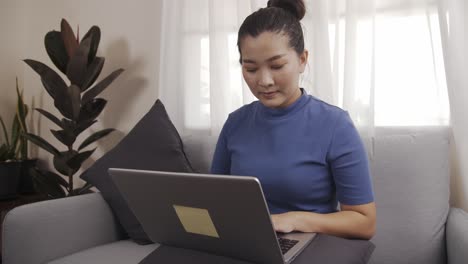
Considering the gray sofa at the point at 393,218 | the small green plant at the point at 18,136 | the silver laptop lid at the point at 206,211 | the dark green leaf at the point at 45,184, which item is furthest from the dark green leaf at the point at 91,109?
the silver laptop lid at the point at 206,211

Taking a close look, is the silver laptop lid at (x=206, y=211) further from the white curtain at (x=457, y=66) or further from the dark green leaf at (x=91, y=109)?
the dark green leaf at (x=91, y=109)

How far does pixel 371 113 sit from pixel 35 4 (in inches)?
93.8

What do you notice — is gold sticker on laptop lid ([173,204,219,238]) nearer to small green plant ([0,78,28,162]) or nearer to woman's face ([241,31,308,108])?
woman's face ([241,31,308,108])

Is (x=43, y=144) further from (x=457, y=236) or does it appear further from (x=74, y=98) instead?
(x=457, y=236)

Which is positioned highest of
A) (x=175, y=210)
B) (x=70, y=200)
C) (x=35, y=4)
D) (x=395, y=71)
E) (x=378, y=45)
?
(x=35, y=4)

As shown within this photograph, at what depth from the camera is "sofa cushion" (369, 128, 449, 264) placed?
1.28 meters

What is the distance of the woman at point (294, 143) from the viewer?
0.97 m

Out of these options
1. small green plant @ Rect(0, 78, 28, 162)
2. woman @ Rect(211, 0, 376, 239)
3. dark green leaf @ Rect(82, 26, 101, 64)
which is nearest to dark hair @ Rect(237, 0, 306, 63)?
woman @ Rect(211, 0, 376, 239)

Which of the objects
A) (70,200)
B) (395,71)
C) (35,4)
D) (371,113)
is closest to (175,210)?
(70,200)

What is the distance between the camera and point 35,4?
2.69 meters

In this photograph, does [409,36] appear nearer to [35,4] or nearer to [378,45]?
[378,45]

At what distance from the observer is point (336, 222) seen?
0.92m

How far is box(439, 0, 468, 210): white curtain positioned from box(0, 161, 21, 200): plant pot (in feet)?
7.34

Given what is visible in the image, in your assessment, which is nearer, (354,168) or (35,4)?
(354,168)
